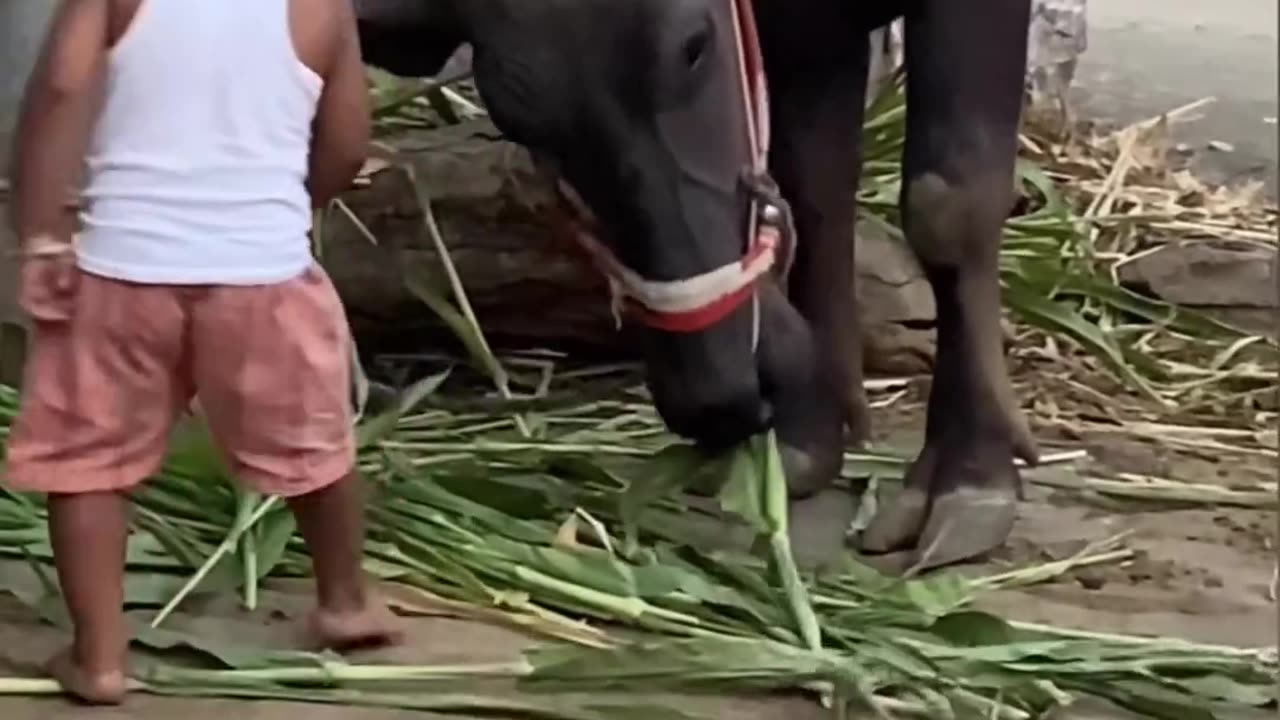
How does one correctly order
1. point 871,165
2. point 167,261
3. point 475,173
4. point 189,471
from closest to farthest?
point 167,261 < point 189,471 < point 475,173 < point 871,165

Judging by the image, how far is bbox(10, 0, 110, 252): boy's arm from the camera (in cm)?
107

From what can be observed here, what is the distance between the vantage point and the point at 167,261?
3.65 ft

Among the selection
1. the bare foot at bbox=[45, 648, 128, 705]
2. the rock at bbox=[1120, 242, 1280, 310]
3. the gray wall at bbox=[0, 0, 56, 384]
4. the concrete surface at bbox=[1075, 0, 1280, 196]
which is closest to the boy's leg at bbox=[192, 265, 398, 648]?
the bare foot at bbox=[45, 648, 128, 705]

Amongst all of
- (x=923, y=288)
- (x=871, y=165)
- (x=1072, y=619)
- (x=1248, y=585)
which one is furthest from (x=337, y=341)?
(x=871, y=165)

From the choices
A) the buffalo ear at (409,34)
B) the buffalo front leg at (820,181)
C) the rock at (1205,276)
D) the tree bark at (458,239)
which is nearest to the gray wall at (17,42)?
the tree bark at (458,239)

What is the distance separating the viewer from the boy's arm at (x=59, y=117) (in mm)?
1069

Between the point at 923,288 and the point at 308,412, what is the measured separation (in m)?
0.83

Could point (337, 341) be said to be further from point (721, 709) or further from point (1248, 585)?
point (1248, 585)

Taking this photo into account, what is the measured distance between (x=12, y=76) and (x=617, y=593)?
Answer: 0.76 metres

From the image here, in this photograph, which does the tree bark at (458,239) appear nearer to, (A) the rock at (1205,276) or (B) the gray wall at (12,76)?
(B) the gray wall at (12,76)

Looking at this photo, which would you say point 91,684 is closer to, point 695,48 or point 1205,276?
point 695,48

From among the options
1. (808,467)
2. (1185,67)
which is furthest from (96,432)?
(1185,67)

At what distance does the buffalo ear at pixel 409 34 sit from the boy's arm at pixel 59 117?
19 centimetres

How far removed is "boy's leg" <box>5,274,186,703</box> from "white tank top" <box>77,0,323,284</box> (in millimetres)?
27
